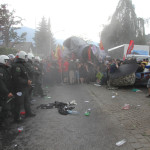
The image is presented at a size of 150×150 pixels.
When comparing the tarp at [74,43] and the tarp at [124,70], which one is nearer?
the tarp at [124,70]

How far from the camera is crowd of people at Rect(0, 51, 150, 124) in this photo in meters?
5.03

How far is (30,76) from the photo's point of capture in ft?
20.4

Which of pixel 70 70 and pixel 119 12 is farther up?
pixel 119 12

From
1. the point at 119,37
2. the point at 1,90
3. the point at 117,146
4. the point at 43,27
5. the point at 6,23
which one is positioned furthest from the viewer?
the point at 43,27

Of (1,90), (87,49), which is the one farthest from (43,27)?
(1,90)

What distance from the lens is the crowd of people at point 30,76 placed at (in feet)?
16.5

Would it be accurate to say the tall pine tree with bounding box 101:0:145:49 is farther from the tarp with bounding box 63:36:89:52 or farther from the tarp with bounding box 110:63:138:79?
the tarp with bounding box 110:63:138:79

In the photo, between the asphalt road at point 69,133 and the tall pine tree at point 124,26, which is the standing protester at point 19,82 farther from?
the tall pine tree at point 124,26

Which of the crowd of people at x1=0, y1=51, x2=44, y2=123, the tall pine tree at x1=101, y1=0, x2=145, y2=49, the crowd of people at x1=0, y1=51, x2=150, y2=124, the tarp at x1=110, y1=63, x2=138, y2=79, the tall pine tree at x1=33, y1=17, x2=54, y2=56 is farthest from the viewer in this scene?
the tall pine tree at x1=33, y1=17, x2=54, y2=56

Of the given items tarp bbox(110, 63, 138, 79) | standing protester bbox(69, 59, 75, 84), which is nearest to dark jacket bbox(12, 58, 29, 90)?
tarp bbox(110, 63, 138, 79)

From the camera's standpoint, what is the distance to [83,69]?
13617 millimetres

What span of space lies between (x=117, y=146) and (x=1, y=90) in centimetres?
311

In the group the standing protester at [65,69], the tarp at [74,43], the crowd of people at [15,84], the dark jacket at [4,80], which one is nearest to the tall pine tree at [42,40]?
the tarp at [74,43]

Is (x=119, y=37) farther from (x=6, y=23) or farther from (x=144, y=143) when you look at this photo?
(x=144, y=143)
